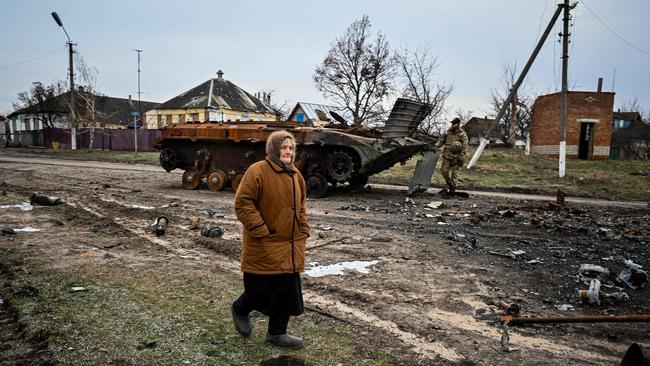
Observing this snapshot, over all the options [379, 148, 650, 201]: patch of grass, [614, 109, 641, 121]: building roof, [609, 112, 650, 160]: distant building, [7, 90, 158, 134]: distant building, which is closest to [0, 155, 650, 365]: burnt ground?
[379, 148, 650, 201]: patch of grass

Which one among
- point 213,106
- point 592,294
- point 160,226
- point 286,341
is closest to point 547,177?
point 592,294

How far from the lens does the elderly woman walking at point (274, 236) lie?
3.40 m

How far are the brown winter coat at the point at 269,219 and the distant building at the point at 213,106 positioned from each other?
38.4 metres

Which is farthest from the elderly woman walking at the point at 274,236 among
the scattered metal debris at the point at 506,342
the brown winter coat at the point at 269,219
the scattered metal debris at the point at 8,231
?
the scattered metal debris at the point at 8,231

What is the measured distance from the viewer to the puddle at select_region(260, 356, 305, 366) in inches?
130

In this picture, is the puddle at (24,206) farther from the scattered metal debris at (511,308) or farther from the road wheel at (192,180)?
the scattered metal debris at (511,308)

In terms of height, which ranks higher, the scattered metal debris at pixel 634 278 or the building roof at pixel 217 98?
the building roof at pixel 217 98

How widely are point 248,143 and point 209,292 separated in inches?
327

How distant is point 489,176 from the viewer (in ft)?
60.5

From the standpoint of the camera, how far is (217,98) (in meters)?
43.4

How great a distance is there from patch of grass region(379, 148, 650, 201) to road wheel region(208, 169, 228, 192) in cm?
674

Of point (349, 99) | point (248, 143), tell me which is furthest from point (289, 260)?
point (349, 99)

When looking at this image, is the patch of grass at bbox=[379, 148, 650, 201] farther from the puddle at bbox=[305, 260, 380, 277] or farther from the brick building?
the puddle at bbox=[305, 260, 380, 277]

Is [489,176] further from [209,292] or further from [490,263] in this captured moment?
[209,292]
